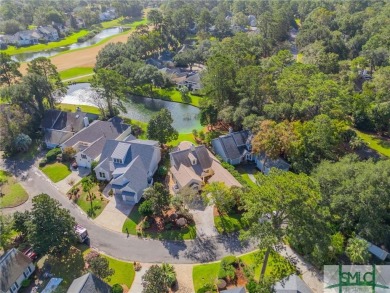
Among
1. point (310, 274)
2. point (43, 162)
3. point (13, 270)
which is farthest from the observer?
point (43, 162)

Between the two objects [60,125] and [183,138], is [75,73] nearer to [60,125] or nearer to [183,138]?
[60,125]

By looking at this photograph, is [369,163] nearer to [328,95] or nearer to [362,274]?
[362,274]

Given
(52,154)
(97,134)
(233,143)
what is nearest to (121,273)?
(233,143)

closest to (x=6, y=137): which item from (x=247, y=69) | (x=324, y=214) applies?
(x=247, y=69)

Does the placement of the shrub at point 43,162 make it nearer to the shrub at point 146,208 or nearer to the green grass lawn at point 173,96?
the shrub at point 146,208

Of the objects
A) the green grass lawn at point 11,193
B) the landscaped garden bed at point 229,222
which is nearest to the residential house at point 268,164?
the landscaped garden bed at point 229,222

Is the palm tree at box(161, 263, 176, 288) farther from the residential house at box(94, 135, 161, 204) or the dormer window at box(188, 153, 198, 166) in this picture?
the dormer window at box(188, 153, 198, 166)

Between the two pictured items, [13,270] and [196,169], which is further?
[196,169]
